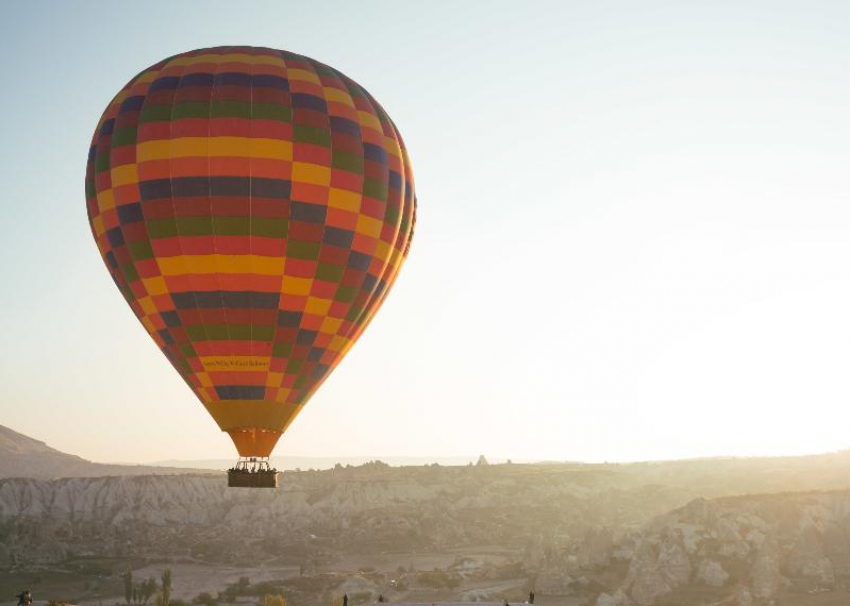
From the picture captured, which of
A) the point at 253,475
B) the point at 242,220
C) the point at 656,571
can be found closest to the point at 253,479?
the point at 253,475

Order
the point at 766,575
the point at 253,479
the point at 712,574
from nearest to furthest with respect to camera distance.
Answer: the point at 253,479 → the point at 766,575 → the point at 712,574

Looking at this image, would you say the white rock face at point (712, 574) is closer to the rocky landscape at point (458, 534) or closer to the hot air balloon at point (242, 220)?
the rocky landscape at point (458, 534)

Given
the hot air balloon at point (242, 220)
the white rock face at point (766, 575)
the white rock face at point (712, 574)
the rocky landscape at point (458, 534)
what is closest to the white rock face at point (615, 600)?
the rocky landscape at point (458, 534)

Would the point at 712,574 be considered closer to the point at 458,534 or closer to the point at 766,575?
the point at 766,575

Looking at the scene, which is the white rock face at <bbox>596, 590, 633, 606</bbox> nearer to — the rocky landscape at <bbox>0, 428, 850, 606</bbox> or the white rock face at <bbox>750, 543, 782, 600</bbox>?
the rocky landscape at <bbox>0, 428, 850, 606</bbox>

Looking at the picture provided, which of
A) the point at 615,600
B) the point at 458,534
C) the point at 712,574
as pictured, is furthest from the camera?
the point at 458,534
